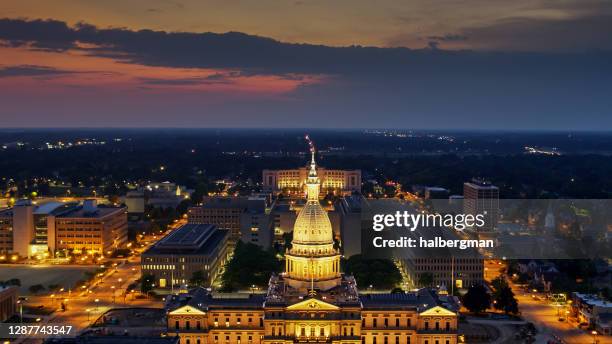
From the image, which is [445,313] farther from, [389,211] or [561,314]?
[389,211]

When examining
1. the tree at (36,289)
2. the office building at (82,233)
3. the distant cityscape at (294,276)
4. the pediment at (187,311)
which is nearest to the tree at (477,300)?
the distant cityscape at (294,276)

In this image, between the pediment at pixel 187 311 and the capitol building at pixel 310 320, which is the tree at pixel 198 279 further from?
the pediment at pixel 187 311

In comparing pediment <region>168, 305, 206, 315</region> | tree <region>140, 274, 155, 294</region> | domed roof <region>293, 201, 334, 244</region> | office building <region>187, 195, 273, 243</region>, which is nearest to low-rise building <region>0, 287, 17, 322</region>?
tree <region>140, 274, 155, 294</region>

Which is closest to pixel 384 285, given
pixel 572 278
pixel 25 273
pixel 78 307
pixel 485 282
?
pixel 485 282

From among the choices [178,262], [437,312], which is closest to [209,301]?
[437,312]

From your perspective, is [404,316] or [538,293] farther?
[538,293]
